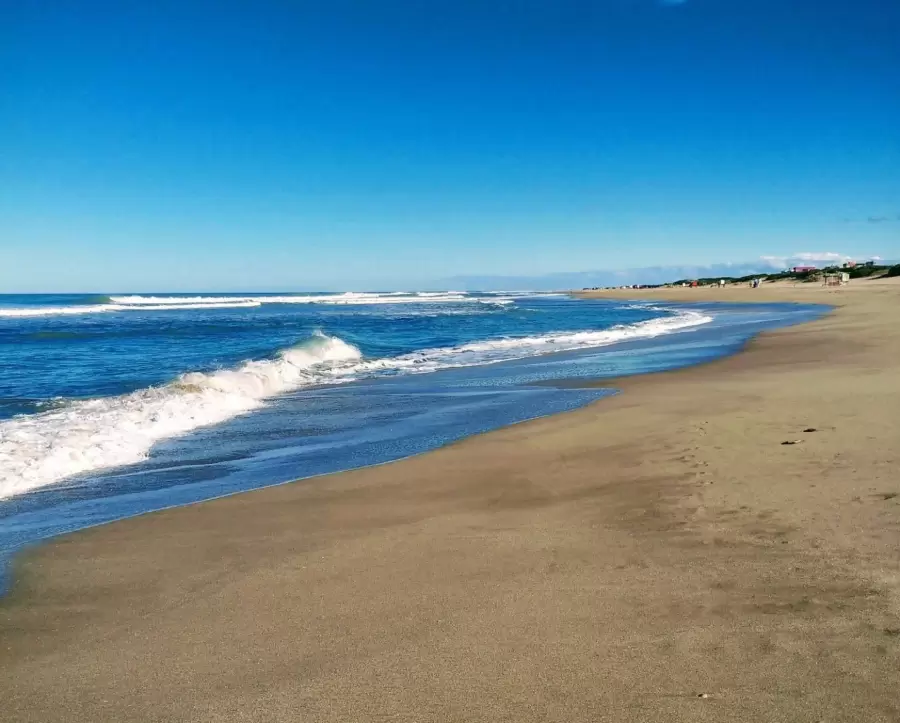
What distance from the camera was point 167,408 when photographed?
1035cm

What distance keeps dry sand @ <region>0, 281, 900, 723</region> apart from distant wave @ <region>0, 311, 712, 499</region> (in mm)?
2676

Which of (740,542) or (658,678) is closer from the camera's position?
(658,678)

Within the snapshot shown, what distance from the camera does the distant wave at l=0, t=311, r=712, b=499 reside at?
7418 millimetres

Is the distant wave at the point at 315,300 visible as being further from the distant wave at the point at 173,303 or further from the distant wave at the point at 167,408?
the distant wave at the point at 167,408

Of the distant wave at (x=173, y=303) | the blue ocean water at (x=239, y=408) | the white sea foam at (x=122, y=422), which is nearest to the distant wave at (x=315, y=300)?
the distant wave at (x=173, y=303)

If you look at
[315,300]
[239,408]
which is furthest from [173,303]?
[239,408]

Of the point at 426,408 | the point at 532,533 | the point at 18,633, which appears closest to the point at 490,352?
the point at 426,408

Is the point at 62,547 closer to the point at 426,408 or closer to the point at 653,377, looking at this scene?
the point at 426,408

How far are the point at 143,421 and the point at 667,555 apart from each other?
786 cm

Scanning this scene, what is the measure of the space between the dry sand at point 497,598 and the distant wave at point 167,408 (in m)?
2.68

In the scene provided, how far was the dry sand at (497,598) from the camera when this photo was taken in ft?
9.19

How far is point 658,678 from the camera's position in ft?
9.36

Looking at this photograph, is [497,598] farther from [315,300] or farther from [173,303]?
[315,300]

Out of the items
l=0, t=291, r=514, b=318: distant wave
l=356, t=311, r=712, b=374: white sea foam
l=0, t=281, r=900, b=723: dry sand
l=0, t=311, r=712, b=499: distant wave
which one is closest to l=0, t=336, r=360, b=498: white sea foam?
l=0, t=311, r=712, b=499: distant wave
